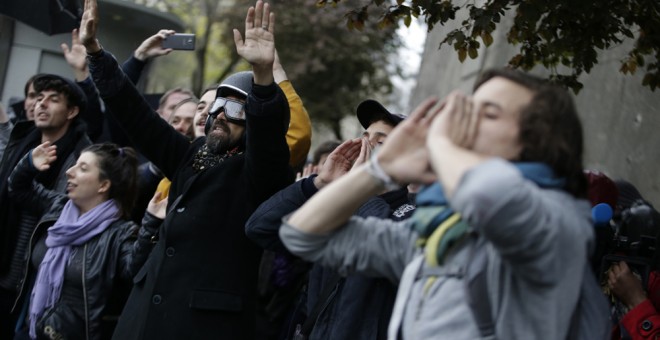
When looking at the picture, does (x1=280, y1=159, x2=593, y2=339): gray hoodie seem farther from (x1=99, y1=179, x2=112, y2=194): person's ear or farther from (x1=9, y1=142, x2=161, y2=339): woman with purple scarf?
(x1=99, y1=179, x2=112, y2=194): person's ear

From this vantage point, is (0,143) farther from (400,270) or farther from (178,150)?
(400,270)

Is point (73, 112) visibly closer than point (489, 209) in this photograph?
No

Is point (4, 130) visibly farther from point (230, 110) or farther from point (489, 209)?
point (489, 209)

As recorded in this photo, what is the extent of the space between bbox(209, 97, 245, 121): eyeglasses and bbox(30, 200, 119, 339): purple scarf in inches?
49.6

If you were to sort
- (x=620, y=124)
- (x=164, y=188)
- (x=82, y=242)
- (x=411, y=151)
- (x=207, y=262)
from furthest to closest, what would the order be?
(x=620, y=124)
(x=164, y=188)
(x=82, y=242)
(x=207, y=262)
(x=411, y=151)

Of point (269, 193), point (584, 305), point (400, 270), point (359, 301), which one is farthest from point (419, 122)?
point (269, 193)

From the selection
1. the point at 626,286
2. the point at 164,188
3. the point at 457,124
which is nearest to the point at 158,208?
the point at 164,188

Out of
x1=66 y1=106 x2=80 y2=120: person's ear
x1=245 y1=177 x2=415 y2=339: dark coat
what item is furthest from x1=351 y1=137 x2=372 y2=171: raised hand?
x1=66 y1=106 x2=80 y2=120: person's ear

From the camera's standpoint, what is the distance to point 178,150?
4672mm

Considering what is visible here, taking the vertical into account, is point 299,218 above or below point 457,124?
below

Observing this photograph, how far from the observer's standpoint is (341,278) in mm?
3932

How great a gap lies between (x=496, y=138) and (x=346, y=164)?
1.60 m

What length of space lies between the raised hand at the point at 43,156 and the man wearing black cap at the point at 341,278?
2.22 m

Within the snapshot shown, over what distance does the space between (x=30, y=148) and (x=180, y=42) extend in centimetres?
138
